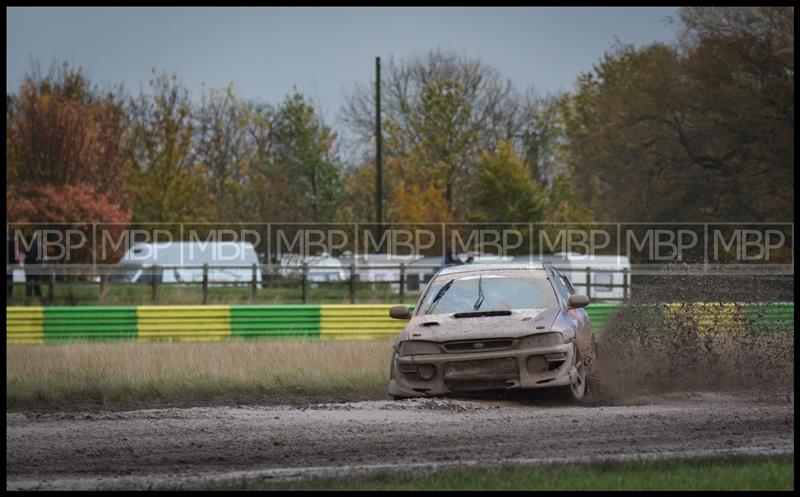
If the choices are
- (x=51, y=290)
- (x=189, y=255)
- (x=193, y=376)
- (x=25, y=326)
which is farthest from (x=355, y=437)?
(x=189, y=255)

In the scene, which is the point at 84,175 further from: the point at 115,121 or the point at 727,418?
the point at 727,418

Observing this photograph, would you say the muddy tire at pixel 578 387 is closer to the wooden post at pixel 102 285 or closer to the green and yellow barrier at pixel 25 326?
the green and yellow barrier at pixel 25 326

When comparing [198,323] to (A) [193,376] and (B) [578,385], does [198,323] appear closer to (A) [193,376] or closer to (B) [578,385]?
(A) [193,376]

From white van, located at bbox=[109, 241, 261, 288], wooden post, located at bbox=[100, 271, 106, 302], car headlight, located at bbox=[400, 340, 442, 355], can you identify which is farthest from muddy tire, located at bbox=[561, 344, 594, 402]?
white van, located at bbox=[109, 241, 261, 288]

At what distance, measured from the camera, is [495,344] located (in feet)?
40.1

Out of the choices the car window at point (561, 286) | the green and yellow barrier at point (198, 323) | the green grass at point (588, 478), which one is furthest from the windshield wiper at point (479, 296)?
the green and yellow barrier at point (198, 323)

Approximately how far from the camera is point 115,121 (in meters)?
49.6

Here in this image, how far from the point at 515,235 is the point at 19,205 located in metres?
17.5

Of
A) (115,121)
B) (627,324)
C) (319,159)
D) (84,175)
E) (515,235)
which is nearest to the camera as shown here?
(627,324)

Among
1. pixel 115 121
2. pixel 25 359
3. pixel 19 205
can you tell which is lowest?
pixel 25 359

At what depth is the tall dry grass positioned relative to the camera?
14727 millimetres

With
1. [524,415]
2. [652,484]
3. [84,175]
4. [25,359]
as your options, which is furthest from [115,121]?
[652,484]

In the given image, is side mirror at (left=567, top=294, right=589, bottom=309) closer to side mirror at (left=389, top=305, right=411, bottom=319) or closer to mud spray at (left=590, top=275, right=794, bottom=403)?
mud spray at (left=590, top=275, right=794, bottom=403)

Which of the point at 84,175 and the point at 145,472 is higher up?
the point at 84,175
